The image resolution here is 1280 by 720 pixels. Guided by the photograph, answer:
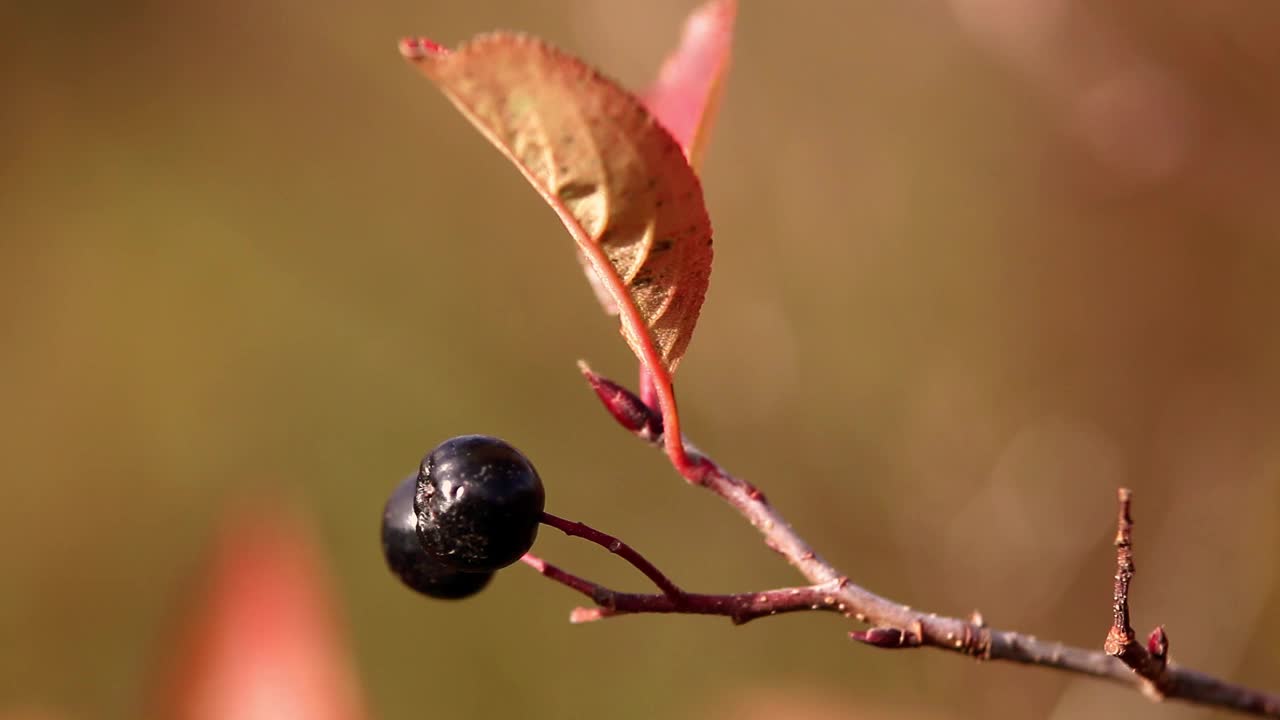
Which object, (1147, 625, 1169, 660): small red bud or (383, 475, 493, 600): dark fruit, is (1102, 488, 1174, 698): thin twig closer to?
(1147, 625, 1169, 660): small red bud

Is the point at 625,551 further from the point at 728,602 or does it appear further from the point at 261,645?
the point at 261,645

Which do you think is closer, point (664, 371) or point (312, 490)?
point (664, 371)

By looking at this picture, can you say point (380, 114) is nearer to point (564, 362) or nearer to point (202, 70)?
point (202, 70)

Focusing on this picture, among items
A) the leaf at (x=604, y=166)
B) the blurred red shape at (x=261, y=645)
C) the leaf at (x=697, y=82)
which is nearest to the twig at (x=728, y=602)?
the leaf at (x=604, y=166)

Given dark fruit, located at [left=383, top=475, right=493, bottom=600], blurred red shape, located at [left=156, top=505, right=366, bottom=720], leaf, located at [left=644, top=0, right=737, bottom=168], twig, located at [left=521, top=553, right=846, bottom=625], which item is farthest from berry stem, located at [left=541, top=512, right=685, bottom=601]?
blurred red shape, located at [left=156, top=505, right=366, bottom=720]

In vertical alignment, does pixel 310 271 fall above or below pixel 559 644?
above

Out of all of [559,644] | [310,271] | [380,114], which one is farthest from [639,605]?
[380,114]

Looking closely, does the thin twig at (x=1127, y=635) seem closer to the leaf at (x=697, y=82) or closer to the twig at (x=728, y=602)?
the twig at (x=728, y=602)
